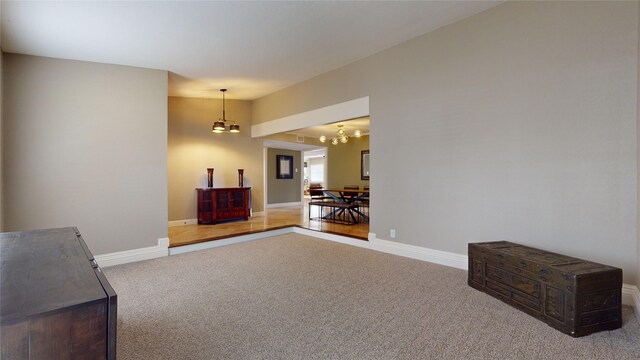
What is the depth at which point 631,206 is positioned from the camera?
2.34 meters

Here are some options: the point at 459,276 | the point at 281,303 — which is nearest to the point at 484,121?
the point at 459,276

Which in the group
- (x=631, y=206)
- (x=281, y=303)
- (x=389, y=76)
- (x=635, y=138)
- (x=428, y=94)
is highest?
(x=389, y=76)

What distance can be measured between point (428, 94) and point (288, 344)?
10.7 ft

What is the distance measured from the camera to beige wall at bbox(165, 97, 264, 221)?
5.79m

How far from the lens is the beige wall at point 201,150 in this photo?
5785 mm

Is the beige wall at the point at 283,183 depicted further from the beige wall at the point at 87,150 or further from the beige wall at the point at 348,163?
the beige wall at the point at 87,150

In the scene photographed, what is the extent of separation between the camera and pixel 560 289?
2031 millimetres

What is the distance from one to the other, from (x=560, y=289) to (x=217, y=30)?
159 inches

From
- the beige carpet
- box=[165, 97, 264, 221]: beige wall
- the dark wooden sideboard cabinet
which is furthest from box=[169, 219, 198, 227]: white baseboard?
the beige carpet

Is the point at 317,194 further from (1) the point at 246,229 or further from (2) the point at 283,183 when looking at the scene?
(1) the point at 246,229

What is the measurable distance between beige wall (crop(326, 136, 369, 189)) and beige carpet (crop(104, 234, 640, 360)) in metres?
6.51

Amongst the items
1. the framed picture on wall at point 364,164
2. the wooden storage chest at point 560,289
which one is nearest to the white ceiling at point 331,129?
the framed picture on wall at point 364,164

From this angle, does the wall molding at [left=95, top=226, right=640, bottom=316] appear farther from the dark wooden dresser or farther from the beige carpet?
the dark wooden dresser

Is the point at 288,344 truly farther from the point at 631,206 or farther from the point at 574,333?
the point at 631,206
